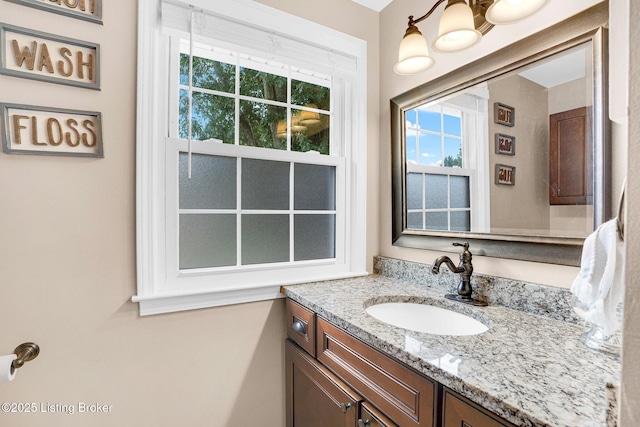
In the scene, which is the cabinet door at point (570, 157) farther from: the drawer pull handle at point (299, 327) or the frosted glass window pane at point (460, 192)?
the drawer pull handle at point (299, 327)

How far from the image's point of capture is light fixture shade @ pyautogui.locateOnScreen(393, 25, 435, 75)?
1.28 metres

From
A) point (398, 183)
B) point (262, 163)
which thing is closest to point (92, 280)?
point (262, 163)

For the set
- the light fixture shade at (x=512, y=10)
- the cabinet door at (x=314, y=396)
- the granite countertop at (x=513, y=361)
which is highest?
the light fixture shade at (x=512, y=10)

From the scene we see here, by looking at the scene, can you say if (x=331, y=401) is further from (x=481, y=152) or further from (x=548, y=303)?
(x=481, y=152)

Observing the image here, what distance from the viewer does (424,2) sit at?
1.58m

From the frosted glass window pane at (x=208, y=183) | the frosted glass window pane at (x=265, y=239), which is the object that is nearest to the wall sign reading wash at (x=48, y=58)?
the frosted glass window pane at (x=208, y=183)

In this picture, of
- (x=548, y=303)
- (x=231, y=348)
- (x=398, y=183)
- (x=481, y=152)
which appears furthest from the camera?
(x=398, y=183)

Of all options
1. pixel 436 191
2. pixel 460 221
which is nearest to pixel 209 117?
pixel 436 191

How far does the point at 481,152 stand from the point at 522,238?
1.30ft

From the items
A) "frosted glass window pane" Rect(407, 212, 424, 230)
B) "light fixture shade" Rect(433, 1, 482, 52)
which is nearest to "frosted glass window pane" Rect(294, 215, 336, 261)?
"frosted glass window pane" Rect(407, 212, 424, 230)

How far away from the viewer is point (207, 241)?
1.48 metres

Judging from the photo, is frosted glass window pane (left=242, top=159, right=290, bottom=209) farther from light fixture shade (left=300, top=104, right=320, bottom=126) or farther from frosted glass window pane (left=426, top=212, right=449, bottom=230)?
frosted glass window pane (left=426, top=212, right=449, bottom=230)

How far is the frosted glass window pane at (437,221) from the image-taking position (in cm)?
151

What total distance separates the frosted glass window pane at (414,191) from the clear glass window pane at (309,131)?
1.62 feet
